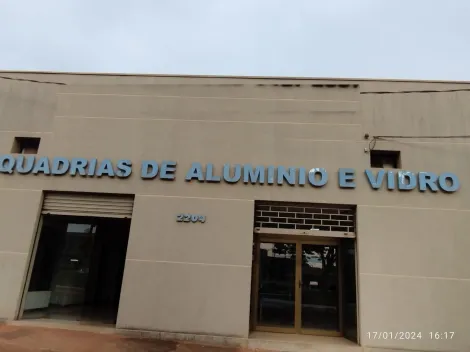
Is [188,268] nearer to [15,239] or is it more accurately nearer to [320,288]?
[320,288]

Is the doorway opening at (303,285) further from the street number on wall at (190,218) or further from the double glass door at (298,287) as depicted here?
the street number on wall at (190,218)

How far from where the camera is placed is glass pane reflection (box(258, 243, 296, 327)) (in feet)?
27.9

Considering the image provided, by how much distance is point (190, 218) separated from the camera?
334 inches

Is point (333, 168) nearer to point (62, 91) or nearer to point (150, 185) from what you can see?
point (150, 185)

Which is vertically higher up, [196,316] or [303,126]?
[303,126]

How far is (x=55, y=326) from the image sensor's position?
812 centimetres

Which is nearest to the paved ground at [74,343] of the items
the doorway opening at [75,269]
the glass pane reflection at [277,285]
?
the doorway opening at [75,269]

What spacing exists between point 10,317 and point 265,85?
8.03 metres

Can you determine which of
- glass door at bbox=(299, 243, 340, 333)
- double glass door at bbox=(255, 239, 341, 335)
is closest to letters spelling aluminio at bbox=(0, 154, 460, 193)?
double glass door at bbox=(255, 239, 341, 335)

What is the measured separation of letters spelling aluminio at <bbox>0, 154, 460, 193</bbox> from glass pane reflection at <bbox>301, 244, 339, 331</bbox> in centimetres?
168

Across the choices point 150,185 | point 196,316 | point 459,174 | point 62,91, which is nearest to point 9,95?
point 62,91

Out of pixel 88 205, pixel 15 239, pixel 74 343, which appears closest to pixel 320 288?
pixel 74 343

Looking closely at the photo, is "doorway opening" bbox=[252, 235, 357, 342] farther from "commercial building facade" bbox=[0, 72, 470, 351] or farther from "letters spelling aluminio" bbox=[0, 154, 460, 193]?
"letters spelling aluminio" bbox=[0, 154, 460, 193]

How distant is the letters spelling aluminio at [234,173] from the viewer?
27.3ft
